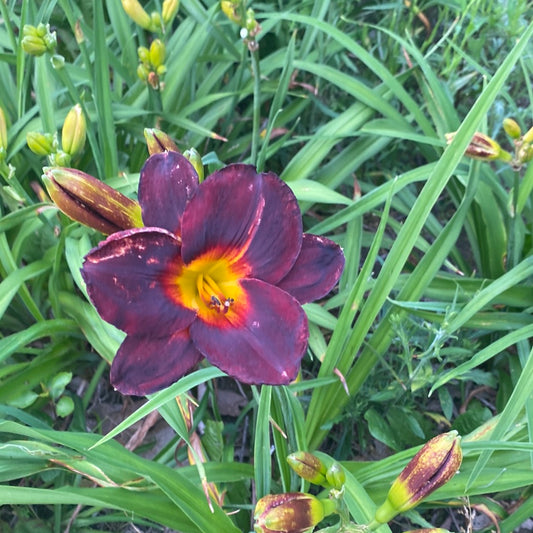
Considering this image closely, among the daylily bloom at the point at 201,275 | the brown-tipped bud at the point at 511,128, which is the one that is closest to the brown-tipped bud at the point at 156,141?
the daylily bloom at the point at 201,275

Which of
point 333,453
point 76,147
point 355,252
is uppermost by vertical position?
point 76,147

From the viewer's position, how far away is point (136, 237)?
2.44 ft

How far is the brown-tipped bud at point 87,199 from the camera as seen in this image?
0.82 m

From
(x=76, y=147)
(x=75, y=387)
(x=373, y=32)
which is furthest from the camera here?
(x=373, y=32)

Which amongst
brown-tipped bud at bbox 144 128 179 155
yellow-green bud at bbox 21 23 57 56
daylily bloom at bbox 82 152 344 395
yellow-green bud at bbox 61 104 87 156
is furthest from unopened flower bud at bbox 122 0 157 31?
daylily bloom at bbox 82 152 344 395

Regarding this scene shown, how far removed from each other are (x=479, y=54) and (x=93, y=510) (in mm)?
1738

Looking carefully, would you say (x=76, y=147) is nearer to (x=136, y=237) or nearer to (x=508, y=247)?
(x=136, y=237)

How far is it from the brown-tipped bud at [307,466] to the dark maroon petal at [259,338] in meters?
0.14

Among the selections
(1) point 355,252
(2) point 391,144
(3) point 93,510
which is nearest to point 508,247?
(1) point 355,252

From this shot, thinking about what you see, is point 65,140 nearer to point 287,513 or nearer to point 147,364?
point 147,364

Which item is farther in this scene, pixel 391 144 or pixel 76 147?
pixel 391 144

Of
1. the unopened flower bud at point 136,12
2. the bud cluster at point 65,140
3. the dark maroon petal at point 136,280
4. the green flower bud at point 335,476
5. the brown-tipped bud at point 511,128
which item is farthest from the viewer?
the unopened flower bud at point 136,12

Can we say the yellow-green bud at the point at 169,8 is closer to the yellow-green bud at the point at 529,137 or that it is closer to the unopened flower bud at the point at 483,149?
the unopened flower bud at the point at 483,149

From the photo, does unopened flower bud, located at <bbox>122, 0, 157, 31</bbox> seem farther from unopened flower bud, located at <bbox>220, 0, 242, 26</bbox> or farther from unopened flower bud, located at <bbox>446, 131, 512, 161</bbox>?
unopened flower bud, located at <bbox>446, 131, 512, 161</bbox>
